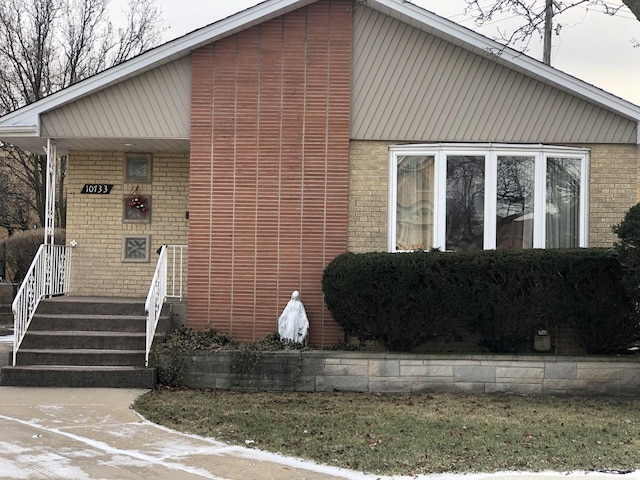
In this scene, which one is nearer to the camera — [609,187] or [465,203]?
[465,203]

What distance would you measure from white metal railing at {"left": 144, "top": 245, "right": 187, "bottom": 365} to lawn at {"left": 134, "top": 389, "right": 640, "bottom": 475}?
1.08 metres

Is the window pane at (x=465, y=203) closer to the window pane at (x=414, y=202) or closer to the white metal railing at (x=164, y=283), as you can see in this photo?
the window pane at (x=414, y=202)

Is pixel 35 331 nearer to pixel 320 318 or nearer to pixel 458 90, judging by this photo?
pixel 320 318

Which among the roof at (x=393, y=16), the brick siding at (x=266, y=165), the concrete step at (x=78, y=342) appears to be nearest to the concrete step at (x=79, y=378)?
the concrete step at (x=78, y=342)

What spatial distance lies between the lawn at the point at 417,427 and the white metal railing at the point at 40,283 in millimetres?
2363

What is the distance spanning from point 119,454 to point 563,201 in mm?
7577

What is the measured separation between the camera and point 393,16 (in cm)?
1066

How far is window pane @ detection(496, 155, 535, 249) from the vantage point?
34.8ft

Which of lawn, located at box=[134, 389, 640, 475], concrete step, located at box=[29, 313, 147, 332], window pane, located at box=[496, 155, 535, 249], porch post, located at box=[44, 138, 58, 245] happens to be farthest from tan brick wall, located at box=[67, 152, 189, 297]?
window pane, located at box=[496, 155, 535, 249]

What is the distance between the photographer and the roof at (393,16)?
10320mm

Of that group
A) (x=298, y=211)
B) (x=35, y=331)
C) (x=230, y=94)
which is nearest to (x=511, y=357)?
(x=298, y=211)

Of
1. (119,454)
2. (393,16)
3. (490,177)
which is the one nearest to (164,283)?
(119,454)

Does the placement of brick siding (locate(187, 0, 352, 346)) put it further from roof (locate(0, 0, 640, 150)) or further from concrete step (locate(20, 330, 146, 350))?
concrete step (locate(20, 330, 146, 350))

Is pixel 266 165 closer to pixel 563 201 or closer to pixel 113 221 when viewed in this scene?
pixel 113 221
